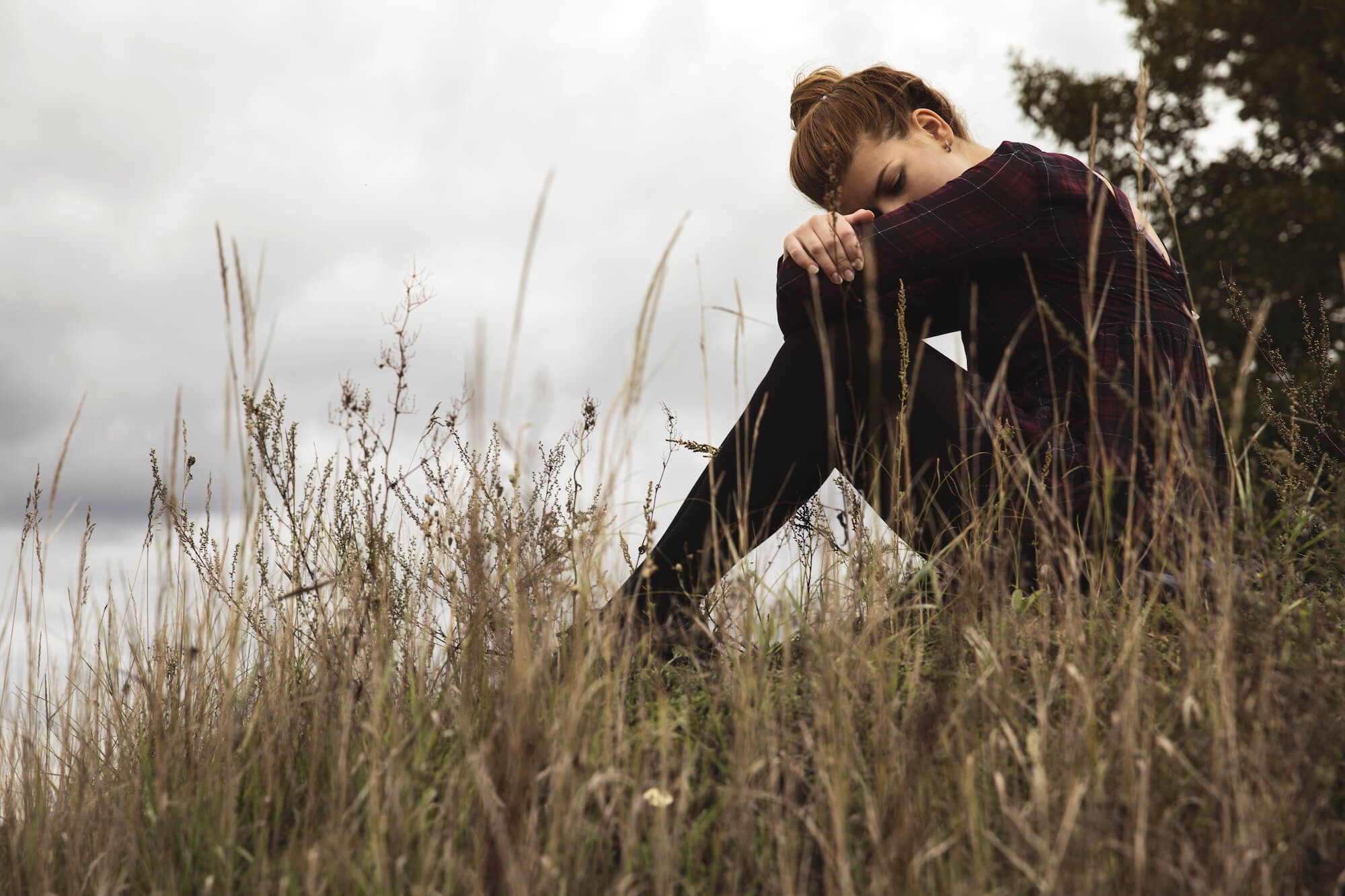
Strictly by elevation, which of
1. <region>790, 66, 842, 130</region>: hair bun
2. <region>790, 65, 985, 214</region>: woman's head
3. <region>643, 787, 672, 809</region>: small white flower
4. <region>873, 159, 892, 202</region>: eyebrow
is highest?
<region>790, 66, 842, 130</region>: hair bun

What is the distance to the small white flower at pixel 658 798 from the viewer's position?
1347mm

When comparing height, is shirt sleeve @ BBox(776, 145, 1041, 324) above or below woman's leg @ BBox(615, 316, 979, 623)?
above

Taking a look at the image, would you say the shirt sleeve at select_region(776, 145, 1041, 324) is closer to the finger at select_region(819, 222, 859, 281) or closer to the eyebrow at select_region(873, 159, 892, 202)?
the finger at select_region(819, 222, 859, 281)

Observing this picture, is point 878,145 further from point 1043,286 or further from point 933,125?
point 1043,286

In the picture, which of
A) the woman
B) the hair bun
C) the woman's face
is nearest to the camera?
the woman

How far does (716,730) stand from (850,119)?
1509 millimetres

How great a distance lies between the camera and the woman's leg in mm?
2039

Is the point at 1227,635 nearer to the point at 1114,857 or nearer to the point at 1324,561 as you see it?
the point at 1114,857

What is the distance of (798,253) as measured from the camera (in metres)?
2.08

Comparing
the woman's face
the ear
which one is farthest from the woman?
the ear

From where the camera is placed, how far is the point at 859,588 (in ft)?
6.29

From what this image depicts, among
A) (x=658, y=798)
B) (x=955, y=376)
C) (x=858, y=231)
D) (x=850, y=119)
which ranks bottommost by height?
(x=658, y=798)

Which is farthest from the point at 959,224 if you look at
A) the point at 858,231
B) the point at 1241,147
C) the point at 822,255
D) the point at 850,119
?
the point at 1241,147

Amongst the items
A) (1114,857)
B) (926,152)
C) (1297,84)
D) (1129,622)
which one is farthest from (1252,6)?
(1114,857)
